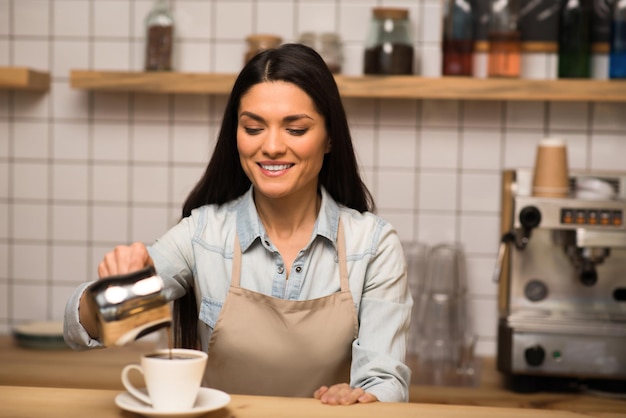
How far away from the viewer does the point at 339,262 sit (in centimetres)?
150

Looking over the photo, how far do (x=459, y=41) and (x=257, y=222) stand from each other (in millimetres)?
1141

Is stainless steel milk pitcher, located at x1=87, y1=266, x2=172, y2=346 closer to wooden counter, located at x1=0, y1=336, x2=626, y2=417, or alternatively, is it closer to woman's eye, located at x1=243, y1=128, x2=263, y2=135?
woman's eye, located at x1=243, y1=128, x2=263, y2=135

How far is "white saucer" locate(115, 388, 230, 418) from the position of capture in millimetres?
977

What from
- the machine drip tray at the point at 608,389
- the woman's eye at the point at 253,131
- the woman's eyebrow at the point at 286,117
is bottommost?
the machine drip tray at the point at 608,389

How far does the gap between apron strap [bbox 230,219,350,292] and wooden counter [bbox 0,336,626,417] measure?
0.69m

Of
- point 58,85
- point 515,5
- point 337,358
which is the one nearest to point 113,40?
point 58,85

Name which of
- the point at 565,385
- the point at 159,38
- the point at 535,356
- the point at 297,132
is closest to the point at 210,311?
the point at 297,132

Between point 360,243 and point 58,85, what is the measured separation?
1423 millimetres

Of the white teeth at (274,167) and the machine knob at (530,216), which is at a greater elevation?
the white teeth at (274,167)

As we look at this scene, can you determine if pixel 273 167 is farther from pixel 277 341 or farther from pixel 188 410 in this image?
pixel 188 410

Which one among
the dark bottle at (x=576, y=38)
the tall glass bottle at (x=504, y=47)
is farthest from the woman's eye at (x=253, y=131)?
the dark bottle at (x=576, y=38)

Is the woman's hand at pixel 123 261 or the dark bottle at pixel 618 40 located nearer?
the woman's hand at pixel 123 261

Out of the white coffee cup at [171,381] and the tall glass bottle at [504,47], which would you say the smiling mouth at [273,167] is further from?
the tall glass bottle at [504,47]

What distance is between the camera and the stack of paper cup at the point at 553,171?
2.25 m
